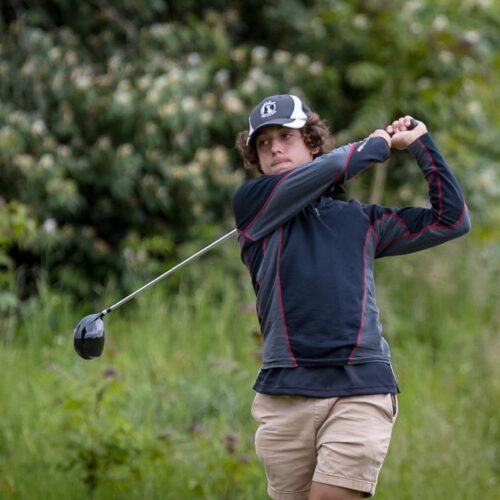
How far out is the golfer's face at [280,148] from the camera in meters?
3.78

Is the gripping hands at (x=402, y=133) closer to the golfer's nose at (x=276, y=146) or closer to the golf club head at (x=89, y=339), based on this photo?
the golfer's nose at (x=276, y=146)

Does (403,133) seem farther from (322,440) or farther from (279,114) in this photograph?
(322,440)

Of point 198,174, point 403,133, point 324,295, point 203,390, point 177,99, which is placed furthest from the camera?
point 198,174

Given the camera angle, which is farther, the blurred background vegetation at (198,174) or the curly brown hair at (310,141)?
the blurred background vegetation at (198,174)

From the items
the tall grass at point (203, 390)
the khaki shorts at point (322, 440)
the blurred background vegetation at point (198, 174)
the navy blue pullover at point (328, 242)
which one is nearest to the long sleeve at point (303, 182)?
the navy blue pullover at point (328, 242)

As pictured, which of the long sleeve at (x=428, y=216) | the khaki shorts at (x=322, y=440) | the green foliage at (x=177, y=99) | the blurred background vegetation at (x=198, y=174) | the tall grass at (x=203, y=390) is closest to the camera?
the khaki shorts at (x=322, y=440)

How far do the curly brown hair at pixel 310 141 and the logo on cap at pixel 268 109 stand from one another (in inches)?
4.7

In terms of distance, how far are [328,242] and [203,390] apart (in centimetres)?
291

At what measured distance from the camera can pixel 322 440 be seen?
140 inches

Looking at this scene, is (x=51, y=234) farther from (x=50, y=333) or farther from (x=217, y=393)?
(x=217, y=393)

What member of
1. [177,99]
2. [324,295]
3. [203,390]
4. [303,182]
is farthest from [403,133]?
[177,99]

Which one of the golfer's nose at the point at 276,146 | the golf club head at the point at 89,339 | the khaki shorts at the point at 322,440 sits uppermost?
the golfer's nose at the point at 276,146

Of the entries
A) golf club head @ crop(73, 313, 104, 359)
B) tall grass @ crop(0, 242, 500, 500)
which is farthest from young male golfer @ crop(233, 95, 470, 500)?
tall grass @ crop(0, 242, 500, 500)

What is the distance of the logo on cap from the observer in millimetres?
3760
